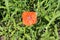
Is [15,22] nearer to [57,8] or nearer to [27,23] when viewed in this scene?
[27,23]

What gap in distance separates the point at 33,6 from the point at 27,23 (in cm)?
24

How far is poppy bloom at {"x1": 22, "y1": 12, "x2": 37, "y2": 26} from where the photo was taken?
1.91m

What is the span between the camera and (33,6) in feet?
6.81

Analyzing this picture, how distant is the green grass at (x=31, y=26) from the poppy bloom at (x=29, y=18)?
4 centimetres

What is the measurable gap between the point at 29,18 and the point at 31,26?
73 millimetres

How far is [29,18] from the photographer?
193 centimetres

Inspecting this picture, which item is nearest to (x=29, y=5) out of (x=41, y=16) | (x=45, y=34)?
(x=41, y=16)

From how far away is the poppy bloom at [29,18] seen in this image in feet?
6.26

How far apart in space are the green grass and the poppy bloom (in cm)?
4

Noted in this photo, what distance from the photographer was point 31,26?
1.92 meters

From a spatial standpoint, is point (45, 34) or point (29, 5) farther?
point (29, 5)

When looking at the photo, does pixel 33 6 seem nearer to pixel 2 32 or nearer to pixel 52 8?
pixel 52 8

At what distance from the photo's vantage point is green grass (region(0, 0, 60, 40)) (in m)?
1.92

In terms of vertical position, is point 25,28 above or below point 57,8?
below
